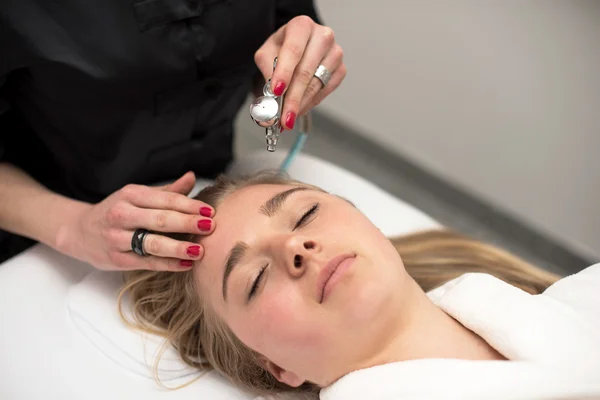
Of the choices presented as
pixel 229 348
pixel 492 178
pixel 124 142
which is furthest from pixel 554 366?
pixel 492 178

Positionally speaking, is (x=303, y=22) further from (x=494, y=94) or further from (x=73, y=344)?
(x=494, y=94)

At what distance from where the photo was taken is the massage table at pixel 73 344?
104cm

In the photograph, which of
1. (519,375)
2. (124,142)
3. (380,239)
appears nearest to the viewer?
(519,375)

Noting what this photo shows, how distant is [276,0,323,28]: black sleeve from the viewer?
1274 millimetres

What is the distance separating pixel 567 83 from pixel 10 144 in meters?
1.41

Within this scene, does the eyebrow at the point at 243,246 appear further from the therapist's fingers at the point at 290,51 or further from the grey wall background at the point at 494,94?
the grey wall background at the point at 494,94

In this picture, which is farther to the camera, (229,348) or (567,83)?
(567,83)

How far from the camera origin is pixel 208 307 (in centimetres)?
106

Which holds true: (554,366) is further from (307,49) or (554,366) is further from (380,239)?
(307,49)

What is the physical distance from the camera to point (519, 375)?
86cm

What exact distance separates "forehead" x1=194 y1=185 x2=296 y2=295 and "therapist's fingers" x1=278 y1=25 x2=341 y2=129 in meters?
0.16

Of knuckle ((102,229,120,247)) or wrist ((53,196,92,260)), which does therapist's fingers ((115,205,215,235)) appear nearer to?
knuckle ((102,229,120,247))

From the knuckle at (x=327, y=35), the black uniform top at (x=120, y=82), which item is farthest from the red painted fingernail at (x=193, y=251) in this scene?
the knuckle at (x=327, y=35)

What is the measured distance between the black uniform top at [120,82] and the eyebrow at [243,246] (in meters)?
0.32
